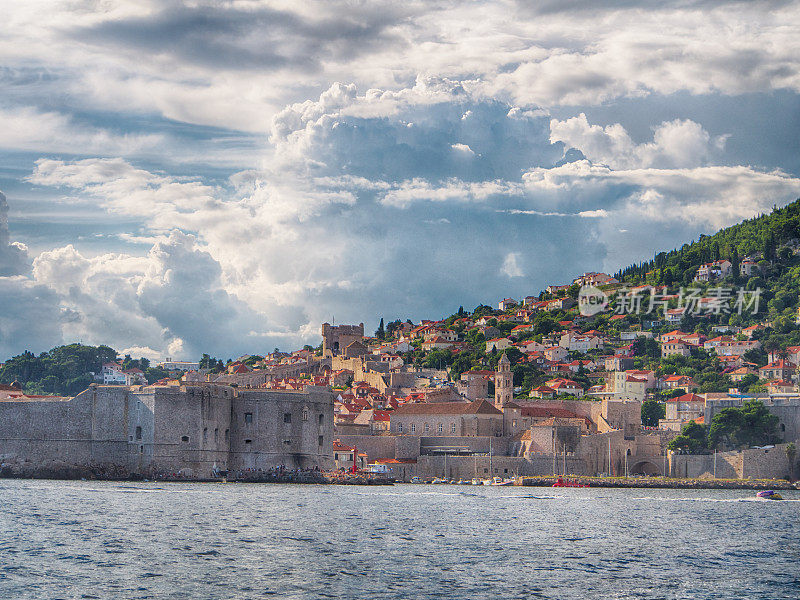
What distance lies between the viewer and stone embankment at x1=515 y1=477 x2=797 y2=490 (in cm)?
7038

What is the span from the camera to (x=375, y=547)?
31203 millimetres

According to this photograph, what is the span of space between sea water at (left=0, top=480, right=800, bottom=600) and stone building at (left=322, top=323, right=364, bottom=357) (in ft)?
293

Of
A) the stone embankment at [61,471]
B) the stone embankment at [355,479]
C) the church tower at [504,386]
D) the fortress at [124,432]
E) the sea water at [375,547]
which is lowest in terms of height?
the sea water at [375,547]

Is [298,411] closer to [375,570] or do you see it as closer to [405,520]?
[405,520]

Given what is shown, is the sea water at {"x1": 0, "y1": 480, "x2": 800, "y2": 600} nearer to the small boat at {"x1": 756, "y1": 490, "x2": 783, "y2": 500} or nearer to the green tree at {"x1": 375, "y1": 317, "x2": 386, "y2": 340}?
the small boat at {"x1": 756, "y1": 490, "x2": 783, "y2": 500}

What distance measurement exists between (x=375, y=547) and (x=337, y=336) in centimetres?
11404

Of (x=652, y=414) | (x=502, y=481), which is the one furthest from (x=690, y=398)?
(x=502, y=481)

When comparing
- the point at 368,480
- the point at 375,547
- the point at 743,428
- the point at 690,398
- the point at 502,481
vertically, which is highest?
the point at 690,398

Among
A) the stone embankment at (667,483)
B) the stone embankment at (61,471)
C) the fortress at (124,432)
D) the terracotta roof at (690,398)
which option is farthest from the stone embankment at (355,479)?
the terracotta roof at (690,398)

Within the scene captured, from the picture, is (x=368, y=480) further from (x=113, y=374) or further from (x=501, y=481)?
(x=113, y=374)

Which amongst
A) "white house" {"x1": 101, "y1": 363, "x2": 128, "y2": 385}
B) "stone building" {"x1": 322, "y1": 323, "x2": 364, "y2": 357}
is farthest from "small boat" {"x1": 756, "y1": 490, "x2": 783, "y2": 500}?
"white house" {"x1": 101, "y1": 363, "x2": 128, "y2": 385}

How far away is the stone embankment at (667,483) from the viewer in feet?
231

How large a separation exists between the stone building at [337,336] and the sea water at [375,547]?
89199mm

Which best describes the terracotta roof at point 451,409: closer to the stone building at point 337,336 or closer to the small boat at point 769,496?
the small boat at point 769,496
